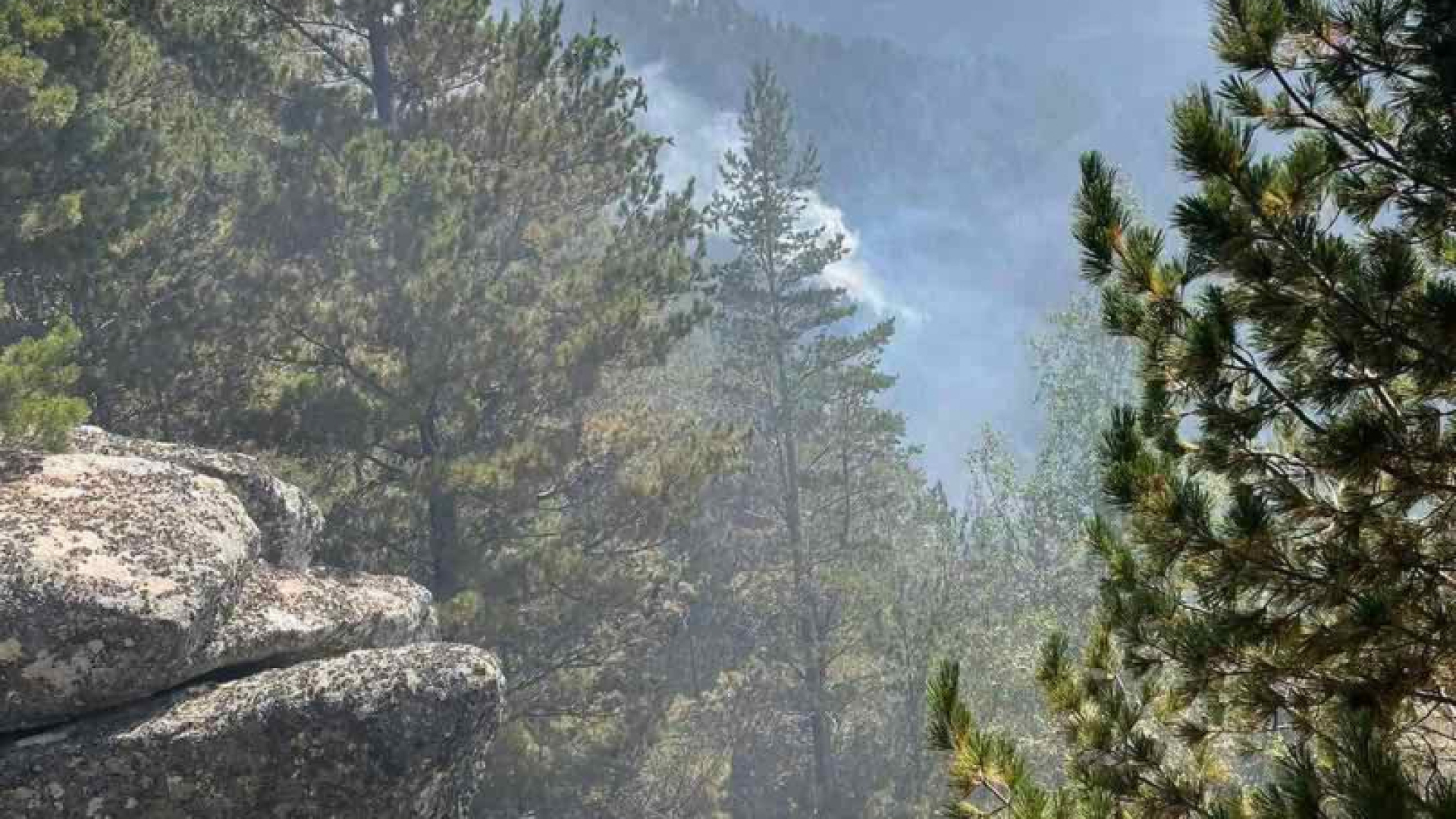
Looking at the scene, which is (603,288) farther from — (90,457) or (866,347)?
(866,347)

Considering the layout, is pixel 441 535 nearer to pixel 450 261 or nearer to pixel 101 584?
pixel 450 261

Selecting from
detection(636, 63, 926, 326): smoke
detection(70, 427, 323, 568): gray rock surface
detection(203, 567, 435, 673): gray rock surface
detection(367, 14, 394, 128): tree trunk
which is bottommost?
detection(203, 567, 435, 673): gray rock surface

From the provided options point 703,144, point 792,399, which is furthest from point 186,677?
point 703,144

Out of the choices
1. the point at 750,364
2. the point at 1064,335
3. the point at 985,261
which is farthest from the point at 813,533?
the point at 985,261

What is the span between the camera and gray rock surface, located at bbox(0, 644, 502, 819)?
6.60m

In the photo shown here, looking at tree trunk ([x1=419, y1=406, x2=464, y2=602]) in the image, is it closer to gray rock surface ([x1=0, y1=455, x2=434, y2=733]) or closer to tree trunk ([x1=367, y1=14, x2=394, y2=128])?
tree trunk ([x1=367, y1=14, x2=394, y2=128])

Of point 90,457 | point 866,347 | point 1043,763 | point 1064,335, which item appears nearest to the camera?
point 90,457

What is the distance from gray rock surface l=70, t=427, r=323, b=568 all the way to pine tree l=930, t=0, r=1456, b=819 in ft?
25.2

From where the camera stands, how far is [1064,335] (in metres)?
36.4

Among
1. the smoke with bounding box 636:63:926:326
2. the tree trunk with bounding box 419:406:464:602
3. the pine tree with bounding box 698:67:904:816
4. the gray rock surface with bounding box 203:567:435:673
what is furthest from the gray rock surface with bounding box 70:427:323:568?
the smoke with bounding box 636:63:926:326

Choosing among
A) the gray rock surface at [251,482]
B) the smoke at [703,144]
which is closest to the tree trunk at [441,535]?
the gray rock surface at [251,482]

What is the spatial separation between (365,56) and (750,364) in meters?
14.1

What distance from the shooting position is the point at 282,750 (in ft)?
23.7

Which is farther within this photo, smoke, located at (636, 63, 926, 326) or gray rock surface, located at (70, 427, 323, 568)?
smoke, located at (636, 63, 926, 326)
